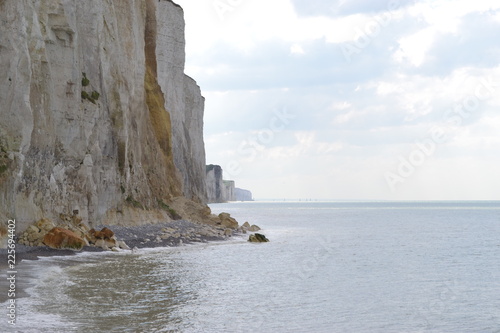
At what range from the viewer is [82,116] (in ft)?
101

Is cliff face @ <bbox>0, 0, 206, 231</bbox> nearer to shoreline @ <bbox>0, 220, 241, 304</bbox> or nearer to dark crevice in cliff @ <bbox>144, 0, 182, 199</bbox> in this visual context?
dark crevice in cliff @ <bbox>144, 0, 182, 199</bbox>

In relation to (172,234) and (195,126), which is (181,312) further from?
(195,126)

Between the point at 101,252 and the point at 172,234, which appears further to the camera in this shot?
the point at 172,234

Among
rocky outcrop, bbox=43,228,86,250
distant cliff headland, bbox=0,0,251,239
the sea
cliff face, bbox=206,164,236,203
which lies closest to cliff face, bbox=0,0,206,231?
distant cliff headland, bbox=0,0,251,239

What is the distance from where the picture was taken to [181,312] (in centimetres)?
1487

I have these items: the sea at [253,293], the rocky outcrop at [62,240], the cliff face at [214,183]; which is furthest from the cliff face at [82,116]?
the cliff face at [214,183]

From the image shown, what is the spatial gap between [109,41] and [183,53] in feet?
90.4

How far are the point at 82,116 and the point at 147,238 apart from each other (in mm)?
7219

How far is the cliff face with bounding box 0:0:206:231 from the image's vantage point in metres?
24.0

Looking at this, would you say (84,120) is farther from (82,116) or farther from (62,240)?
(62,240)

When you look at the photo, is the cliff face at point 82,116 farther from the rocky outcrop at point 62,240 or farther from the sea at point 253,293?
the sea at point 253,293

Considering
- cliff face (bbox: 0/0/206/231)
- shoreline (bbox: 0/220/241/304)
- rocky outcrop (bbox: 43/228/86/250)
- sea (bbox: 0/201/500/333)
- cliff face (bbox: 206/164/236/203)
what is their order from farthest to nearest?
1. cliff face (bbox: 206/164/236/203)
2. rocky outcrop (bbox: 43/228/86/250)
3. cliff face (bbox: 0/0/206/231)
4. shoreline (bbox: 0/220/241/304)
5. sea (bbox: 0/201/500/333)

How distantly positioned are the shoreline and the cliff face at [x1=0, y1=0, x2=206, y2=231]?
1.11m

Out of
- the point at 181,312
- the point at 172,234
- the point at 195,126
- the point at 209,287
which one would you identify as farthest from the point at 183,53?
the point at 181,312
